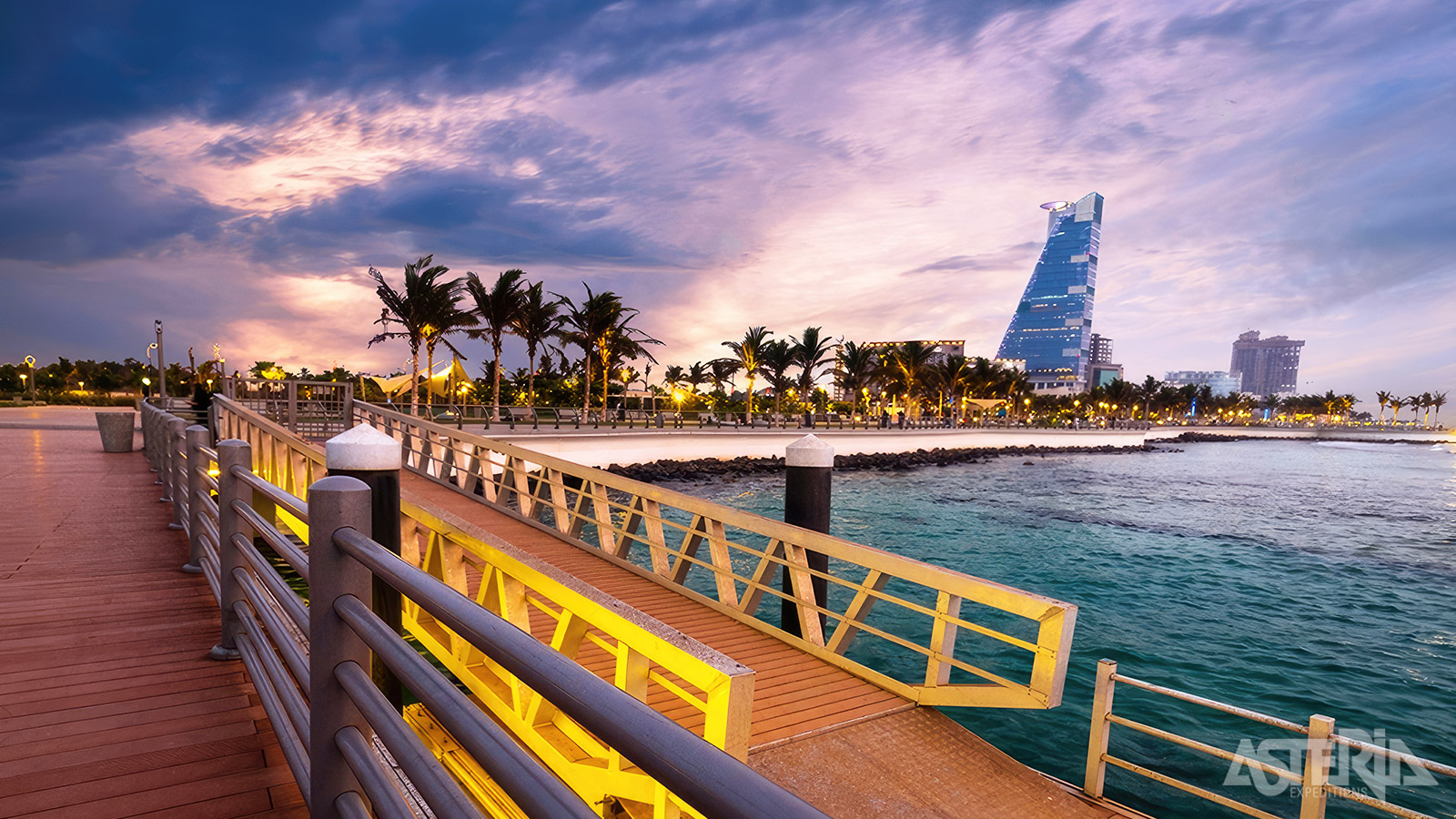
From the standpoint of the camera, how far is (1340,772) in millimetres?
7645

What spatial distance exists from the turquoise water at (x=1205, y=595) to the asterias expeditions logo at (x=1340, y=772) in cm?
10

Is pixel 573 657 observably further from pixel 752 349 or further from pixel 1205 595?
pixel 752 349

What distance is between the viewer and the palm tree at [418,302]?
3425 cm

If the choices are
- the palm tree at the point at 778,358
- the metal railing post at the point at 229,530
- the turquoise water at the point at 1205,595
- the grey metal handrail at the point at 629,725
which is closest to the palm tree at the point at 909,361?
the palm tree at the point at 778,358

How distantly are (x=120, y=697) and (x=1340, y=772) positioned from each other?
37.6 ft

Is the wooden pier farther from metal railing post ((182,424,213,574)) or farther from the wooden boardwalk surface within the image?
metal railing post ((182,424,213,574))

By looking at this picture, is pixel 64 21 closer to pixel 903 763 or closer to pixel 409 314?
pixel 409 314

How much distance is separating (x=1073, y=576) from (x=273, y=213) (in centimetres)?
7513

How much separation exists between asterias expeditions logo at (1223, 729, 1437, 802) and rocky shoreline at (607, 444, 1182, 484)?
1144 centimetres

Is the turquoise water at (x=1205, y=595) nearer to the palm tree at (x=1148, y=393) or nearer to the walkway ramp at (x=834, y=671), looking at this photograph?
the walkway ramp at (x=834, y=671)

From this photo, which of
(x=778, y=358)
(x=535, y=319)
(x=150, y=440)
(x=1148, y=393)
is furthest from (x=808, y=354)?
(x=1148, y=393)

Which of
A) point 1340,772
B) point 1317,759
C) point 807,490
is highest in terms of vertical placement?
point 807,490

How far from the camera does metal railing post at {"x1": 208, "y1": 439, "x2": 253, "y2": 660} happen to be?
11.1ft

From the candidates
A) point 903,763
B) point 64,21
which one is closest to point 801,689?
point 903,763
